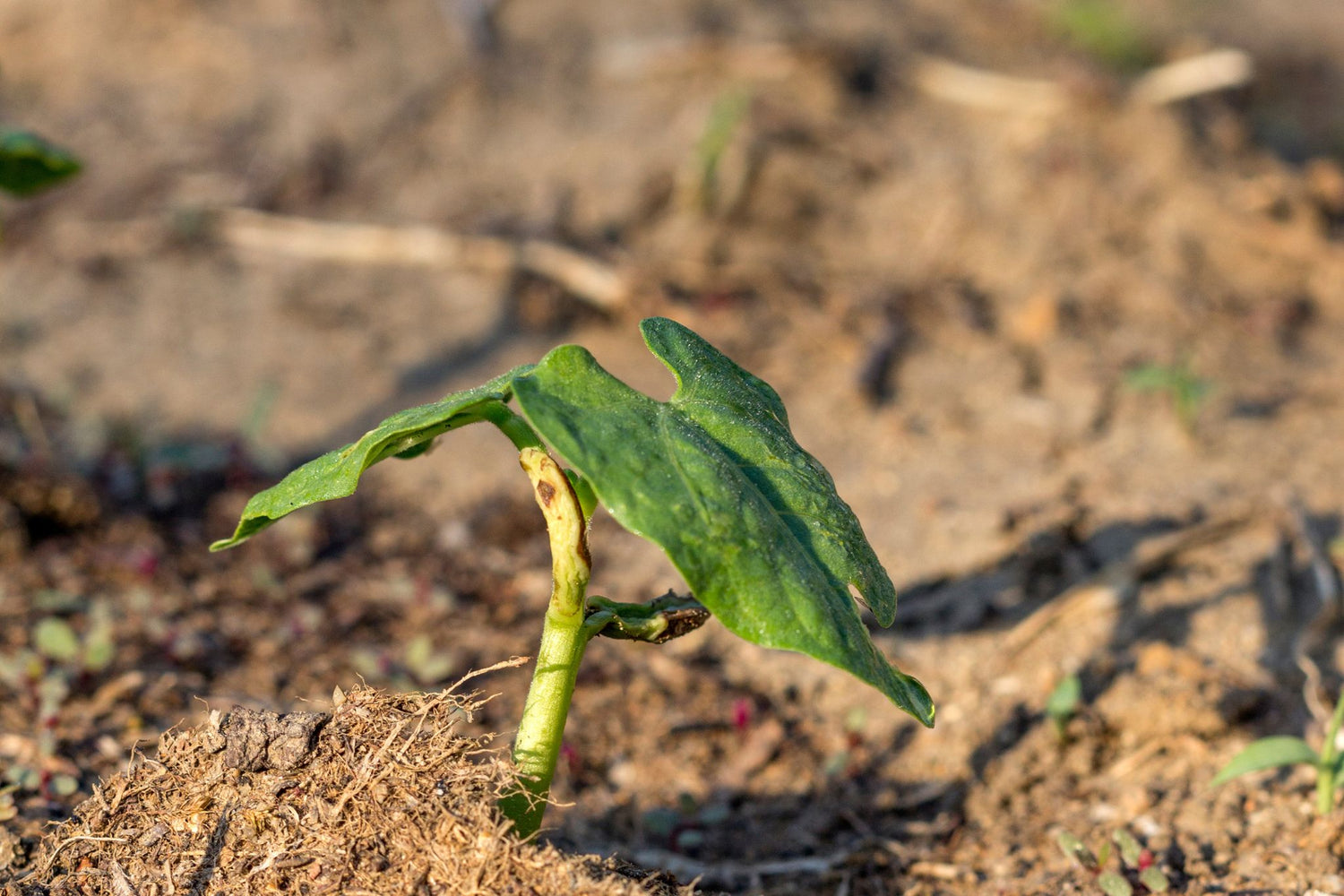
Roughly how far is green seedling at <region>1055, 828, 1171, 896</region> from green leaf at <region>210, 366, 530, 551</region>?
121 centimetres

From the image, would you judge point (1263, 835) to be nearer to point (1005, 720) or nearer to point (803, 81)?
point (1005, 720)

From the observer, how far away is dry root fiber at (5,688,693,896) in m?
1.46

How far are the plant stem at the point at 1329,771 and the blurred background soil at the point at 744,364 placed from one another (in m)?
0.07

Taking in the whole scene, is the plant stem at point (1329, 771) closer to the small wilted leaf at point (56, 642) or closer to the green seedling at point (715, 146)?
the small wilted leaf at point (56, 642)

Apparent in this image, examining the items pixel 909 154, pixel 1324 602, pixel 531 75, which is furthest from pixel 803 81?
pixel 1324 602

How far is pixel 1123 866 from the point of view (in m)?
1.90

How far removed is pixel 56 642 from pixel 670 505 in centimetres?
161

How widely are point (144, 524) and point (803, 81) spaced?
3.21 meters

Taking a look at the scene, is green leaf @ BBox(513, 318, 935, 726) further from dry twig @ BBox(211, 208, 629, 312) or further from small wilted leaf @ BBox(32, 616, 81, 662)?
dry twig @ BBox(211, 208, 629, 312)

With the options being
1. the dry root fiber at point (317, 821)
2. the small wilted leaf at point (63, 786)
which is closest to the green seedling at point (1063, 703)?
the dry root fiber at point (317, 821)

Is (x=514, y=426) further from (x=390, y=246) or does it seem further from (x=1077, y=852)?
(x=390, y=246)

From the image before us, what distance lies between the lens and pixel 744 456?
1.54m

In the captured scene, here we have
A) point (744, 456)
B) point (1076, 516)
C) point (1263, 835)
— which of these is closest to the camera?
point (744, 456)

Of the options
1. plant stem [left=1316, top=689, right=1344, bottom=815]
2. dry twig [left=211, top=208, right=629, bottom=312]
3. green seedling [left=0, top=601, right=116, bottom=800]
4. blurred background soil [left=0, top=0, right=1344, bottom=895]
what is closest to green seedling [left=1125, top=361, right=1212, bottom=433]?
blurred background soil [left=0, top=0, right=1344, bottom=895]
